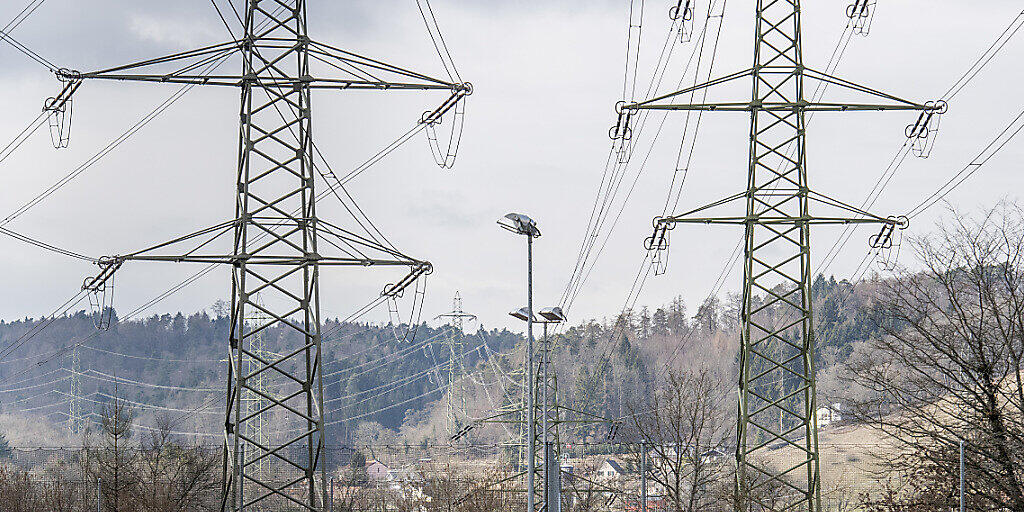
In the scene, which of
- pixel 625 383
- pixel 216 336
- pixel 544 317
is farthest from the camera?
pixel 216 336

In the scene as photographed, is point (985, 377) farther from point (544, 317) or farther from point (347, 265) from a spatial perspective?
point (347, 265)

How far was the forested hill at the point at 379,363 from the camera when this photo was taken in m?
89.9

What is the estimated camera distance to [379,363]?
118062 millimetres

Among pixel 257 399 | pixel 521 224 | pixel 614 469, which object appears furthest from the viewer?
pixel 614 469

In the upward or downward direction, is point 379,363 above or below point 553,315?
above

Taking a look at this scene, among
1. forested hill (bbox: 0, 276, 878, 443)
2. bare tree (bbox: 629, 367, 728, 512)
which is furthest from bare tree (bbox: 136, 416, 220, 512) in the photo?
forested hill (bbox: 0, 276, 878, 443)

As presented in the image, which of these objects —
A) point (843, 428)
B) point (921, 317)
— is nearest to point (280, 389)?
point (843, 428)

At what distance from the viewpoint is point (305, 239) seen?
1462cm

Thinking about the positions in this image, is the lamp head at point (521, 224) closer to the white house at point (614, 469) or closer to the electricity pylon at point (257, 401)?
the electricity pylon at point (257, 401)

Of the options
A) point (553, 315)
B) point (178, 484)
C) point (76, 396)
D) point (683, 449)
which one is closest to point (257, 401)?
point (178, 484)

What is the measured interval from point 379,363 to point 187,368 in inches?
894

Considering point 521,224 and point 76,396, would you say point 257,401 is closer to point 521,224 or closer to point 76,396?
point 521,224

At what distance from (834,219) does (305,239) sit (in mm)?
8041

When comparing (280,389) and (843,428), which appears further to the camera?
(280,389)
